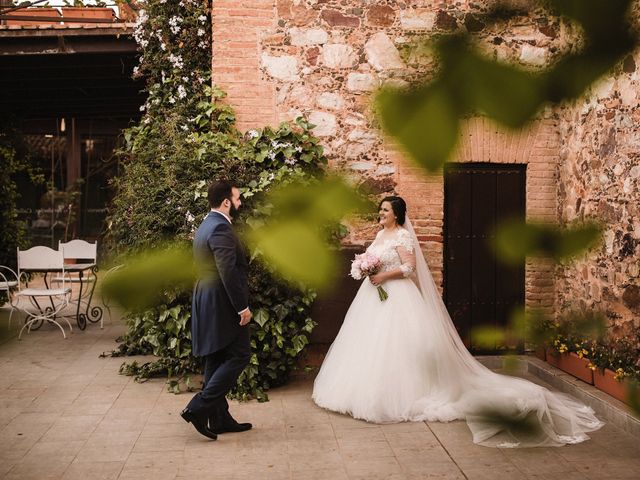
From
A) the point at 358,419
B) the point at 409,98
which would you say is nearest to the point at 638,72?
the point at 409,98

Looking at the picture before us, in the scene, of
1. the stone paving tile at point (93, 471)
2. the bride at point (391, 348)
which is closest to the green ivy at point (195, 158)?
the bride at point (391, 348)

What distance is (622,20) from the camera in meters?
0.56

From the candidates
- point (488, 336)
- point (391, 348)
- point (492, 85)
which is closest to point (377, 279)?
point (391, 348)

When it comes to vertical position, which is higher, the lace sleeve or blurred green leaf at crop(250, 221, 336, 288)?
blurred green leaf at crop(250, 221, 336, 288)

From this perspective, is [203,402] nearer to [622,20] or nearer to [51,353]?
[51,353]

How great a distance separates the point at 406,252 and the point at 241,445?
177 centimetres

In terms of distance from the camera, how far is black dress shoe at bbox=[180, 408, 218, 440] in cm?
443

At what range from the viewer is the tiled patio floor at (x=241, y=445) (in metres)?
3.99

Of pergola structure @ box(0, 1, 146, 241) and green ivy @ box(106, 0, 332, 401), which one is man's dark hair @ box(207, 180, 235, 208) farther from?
pergola structure @ box(0, 1, 146, 241)

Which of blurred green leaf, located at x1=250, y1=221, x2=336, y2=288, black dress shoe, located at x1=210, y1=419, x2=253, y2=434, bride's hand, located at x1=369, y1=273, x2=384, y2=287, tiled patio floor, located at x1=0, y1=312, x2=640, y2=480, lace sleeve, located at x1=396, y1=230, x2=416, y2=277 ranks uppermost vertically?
blurred green leaf, located at x1=250, y1=221, x2=336, y2=288

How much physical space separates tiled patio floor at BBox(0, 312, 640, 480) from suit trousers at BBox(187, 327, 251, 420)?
0.25 metres

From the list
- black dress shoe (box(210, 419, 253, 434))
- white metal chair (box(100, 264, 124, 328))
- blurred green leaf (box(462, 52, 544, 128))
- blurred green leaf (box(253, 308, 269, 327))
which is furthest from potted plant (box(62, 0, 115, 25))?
blurred green leaf (box(253, 308, 269, 327))

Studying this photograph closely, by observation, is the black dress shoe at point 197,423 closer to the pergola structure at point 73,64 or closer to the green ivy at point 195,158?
the green ivy at point 195,158

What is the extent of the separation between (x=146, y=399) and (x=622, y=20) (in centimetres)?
536
